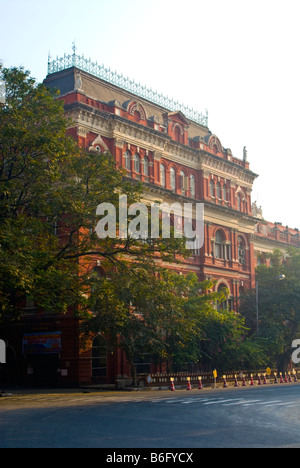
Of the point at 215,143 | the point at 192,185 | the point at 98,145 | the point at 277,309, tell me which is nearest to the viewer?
the point at 98,145

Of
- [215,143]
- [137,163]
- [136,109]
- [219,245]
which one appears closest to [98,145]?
[137,163]

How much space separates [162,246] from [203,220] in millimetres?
22154

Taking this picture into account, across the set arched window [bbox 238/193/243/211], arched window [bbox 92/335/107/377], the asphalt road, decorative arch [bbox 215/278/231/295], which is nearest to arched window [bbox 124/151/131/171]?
arched window [bbox 92/335/107/377]

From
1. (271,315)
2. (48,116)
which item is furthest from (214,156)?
(48,116)

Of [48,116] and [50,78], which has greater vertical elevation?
[50,78]

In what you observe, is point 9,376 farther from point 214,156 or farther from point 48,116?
point 214,156

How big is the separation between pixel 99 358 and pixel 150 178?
14029 millimetres

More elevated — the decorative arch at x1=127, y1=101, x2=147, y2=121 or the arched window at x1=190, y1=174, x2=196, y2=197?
the decorative arch at x1=127, y1=101, x2=147, y2=121

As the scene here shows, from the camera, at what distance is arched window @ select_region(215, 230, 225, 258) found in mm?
54406

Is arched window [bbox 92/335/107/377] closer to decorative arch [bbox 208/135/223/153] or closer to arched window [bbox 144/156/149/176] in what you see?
arched window [bbox 144/156/149/176]

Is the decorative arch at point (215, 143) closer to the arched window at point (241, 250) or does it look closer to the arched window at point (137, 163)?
the arched window at point (241, 250)

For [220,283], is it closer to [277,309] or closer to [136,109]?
[277,309]

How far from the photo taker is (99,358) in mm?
40219

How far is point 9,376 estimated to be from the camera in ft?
137
